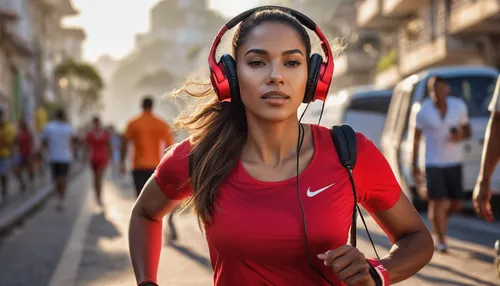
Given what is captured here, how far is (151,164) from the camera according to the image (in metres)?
11.1

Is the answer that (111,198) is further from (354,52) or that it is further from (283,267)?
(354,52)

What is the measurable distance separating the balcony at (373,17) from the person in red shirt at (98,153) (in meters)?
25.1

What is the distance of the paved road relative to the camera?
26.0ft

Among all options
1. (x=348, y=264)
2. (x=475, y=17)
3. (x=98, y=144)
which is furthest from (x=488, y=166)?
(x=475, y=17)

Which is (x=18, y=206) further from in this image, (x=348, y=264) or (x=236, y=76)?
(x=348, y=264)

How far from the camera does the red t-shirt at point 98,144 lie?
1723 centimetres

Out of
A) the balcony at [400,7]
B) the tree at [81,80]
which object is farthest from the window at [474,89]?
the tree at [81,80]

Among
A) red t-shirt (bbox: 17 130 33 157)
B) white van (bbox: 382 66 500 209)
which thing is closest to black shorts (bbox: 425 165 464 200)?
white van (bbox: 382 66 500 209)

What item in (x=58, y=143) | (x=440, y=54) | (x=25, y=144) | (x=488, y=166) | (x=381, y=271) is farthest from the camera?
(x=440, y=54)

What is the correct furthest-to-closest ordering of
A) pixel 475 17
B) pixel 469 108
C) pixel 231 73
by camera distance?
pixel 475 17 → pixel 469 108 → pixel 231 73

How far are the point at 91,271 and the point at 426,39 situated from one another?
2805 cm

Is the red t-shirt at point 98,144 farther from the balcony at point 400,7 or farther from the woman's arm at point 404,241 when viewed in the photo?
the balcony at point 400,7

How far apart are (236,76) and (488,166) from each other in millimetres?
2707

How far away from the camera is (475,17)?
25969 millimetres
